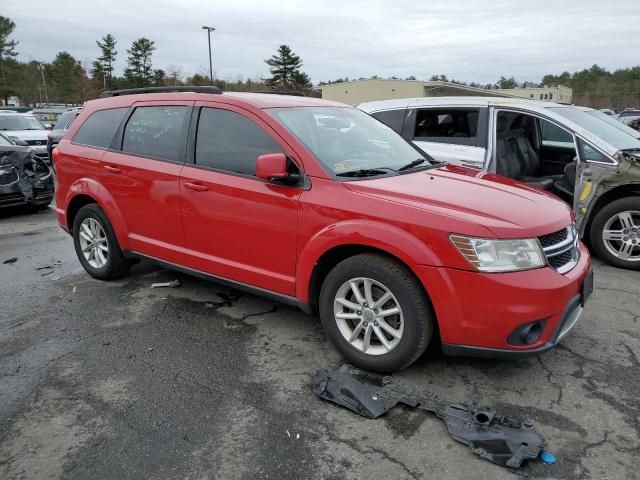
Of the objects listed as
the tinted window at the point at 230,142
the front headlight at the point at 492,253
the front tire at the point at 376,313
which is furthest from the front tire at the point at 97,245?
the front headlight at the point at 492,253

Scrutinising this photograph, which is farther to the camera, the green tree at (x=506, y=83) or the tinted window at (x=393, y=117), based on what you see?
the green tree at (x=506, y=83)

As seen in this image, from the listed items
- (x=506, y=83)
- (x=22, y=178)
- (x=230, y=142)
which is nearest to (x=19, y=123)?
(x=22, y=178)

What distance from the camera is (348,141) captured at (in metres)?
3.88

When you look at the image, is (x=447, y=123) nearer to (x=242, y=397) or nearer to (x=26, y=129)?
(x=242, y=397)

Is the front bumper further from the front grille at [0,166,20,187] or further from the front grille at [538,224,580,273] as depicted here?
the front grille at [0,166,20,187]

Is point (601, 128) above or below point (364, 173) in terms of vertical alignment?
above

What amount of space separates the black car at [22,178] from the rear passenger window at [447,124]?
256 inches

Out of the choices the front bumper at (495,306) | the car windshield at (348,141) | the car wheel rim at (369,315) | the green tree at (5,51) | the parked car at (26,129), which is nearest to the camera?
the front bumper at (495,306)

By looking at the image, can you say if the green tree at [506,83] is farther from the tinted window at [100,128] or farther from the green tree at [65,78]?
the tinted window at [100,128]

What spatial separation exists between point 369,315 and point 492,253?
2.82 feet

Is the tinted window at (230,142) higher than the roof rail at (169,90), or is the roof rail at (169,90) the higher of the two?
the roof rail at (169,90)

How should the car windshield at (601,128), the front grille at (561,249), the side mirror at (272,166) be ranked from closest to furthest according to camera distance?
the front grille at (561,249) < the side mirror at (272,166) < the car windshield at (601,128)

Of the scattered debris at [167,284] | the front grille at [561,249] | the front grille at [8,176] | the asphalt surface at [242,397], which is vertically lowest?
the asphalt surface at [242,397]

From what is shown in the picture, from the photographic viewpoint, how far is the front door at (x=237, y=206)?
11.5ft
